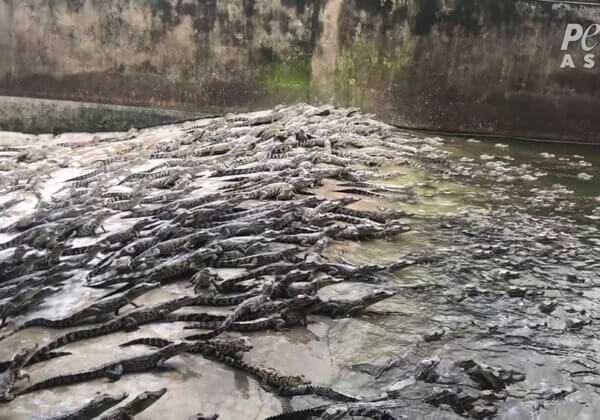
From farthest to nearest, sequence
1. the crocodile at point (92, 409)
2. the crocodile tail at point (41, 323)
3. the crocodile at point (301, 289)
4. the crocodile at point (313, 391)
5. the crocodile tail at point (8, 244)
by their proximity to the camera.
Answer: the crocodile tail at point (8, 244), the crocodile at point (301, 289), the crocodile tail at point (41, 323), the crocodile at point (313, 391), the crocodile at point (92, 409)

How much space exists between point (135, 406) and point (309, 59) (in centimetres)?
1074

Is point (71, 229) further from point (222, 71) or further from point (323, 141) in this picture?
point (222, 71)

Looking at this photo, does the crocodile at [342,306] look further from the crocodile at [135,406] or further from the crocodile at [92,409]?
the crocodile at [92,409]

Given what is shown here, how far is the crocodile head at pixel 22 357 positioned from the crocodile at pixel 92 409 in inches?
22.3

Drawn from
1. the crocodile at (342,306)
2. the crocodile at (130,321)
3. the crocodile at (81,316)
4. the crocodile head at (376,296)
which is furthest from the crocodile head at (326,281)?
the crocodile at (81,316)

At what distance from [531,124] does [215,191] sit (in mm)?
8194

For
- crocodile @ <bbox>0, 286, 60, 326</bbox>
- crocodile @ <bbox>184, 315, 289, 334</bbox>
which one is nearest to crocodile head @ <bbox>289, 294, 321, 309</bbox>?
crocodile @ <bbox>184, 315, 289, 334</bbox>

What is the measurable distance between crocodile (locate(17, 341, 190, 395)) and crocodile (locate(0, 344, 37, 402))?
69 millimetres

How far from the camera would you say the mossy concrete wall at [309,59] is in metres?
11.5

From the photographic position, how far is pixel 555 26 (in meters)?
11.2

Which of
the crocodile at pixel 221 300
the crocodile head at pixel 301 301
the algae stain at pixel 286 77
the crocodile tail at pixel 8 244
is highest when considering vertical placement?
the algae stain at pixel 286 77

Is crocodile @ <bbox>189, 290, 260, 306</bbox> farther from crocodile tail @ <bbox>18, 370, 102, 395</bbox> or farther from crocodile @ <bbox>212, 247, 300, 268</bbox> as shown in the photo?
crocodile tail @ <bbox>18, 370, 102, 395</bbox>

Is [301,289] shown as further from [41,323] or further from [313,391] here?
[41,323]

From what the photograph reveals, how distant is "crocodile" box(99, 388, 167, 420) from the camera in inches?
104
